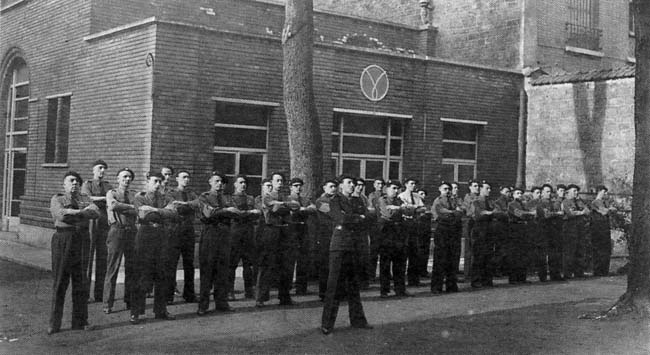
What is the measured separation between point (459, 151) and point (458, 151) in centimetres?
4

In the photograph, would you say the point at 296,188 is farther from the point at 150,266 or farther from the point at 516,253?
the point at 516,253

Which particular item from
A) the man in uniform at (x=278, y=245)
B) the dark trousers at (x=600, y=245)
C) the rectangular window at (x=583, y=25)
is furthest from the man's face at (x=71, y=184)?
the rectangular window at (x=583, y=25)

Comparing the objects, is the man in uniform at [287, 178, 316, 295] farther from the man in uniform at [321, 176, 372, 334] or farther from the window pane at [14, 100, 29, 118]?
the window pane at [14, 100, 29, 118]

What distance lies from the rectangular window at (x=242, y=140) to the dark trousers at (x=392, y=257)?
4.34m

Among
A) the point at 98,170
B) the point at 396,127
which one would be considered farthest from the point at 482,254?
the point at 98,170

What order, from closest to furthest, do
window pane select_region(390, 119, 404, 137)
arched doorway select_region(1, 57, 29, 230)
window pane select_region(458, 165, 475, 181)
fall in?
window pane select_region(390, 119, 404, 137)
window pane select_region(458, 165, 475, 181)
arched doorway select_region(1, 57, 29, 230)

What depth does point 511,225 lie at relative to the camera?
13.5m

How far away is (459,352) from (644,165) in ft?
14.3

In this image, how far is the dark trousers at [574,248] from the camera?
46.5ft

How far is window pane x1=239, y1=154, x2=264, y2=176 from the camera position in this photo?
14.9 metres

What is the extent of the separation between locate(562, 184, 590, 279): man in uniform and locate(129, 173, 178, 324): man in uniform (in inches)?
324

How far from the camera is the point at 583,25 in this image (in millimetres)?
21484

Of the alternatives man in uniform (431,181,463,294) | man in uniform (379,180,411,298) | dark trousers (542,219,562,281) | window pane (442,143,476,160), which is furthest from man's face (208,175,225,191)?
window pane (442,143,476,160)

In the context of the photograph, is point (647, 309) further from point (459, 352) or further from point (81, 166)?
point (81, 166)
